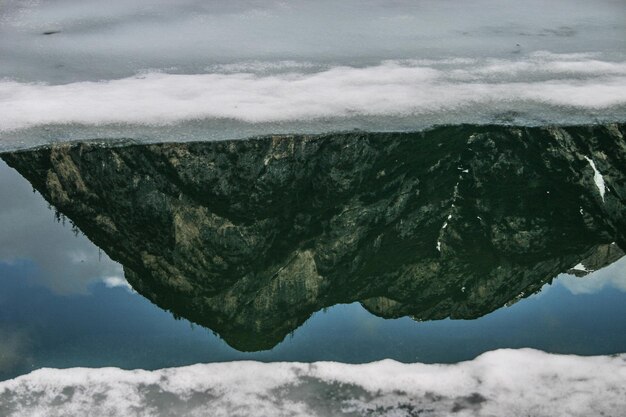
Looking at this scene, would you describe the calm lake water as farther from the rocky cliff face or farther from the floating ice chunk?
the floating ice chunk

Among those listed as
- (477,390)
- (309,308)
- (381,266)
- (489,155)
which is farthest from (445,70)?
(477,390)

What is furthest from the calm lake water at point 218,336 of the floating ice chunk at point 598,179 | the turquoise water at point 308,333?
the floating ice chunk at point 598,179

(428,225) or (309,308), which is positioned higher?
(428,225)

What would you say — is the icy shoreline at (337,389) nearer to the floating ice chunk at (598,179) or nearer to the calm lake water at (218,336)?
the calm lake water at (218,336)

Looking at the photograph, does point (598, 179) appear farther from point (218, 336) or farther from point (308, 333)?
point (218, 336)

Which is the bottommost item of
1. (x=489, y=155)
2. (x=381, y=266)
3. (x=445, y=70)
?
(x=381, y=266)

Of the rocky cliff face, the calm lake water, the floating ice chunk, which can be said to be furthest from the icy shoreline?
the floating ice chunk

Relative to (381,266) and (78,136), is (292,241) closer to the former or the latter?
(381,266)
